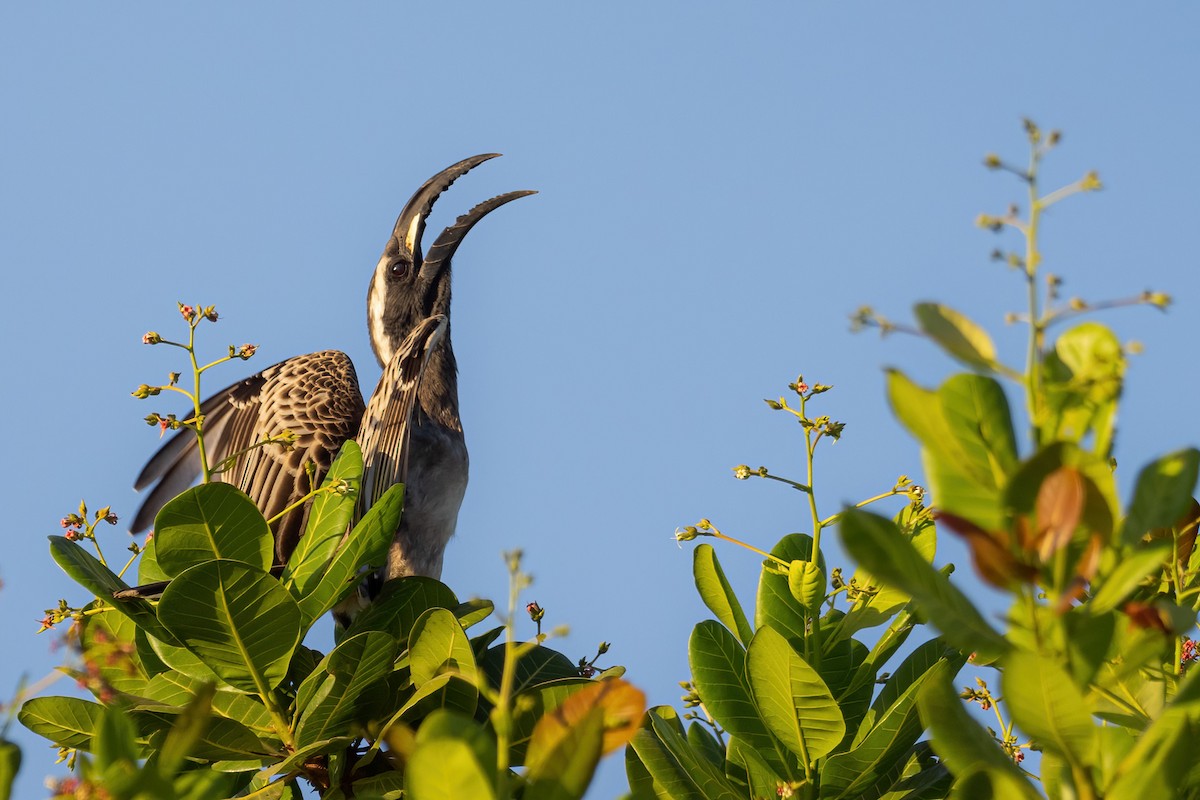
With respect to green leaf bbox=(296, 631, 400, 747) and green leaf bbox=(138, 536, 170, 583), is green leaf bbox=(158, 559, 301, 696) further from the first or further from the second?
green leaf bbox=(138, 536, 170, 583)

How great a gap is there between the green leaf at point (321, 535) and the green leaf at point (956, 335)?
1690mm

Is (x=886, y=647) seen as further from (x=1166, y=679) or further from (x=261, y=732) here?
(x=261, y=732)

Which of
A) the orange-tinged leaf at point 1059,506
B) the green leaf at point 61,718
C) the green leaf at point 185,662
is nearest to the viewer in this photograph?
the orange-tinged leaf at point 1059,506

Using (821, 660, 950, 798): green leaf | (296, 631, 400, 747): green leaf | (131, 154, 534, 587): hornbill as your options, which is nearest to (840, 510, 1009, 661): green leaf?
(821, 660, 950, 798): green leaf

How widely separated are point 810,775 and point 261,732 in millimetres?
1017

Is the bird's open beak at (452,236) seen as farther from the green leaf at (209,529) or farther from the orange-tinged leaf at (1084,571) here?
the orange-tinged leaf at (1084,571)

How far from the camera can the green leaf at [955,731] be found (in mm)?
1235

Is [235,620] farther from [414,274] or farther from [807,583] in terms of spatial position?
[414,274]

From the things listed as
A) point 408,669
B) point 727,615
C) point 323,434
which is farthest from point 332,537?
point 323,434

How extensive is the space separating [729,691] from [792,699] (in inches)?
7.3

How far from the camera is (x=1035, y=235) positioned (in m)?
1.18

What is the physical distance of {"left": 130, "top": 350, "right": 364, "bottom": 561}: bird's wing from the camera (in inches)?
199

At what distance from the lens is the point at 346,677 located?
2301 millimetres

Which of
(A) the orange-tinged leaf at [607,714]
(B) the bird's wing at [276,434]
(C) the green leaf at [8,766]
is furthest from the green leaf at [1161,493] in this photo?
(B) the bird's wing at [276,434]
